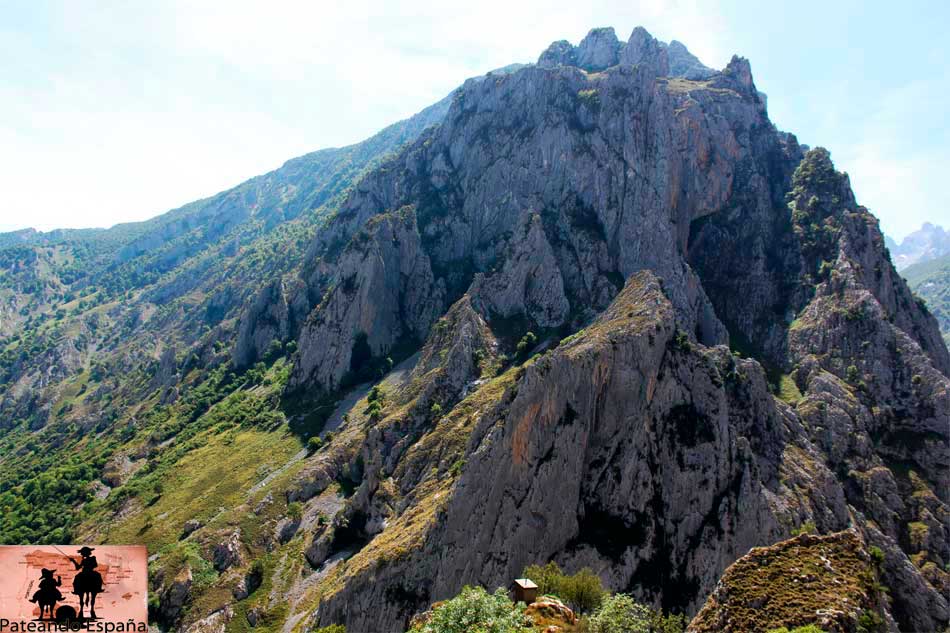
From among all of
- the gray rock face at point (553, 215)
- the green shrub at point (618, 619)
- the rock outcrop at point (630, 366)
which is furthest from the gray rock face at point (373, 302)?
the green shrub at point (618, 619)

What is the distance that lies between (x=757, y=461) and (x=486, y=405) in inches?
1830

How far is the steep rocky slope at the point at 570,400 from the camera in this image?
77625 mm

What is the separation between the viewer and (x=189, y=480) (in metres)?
136

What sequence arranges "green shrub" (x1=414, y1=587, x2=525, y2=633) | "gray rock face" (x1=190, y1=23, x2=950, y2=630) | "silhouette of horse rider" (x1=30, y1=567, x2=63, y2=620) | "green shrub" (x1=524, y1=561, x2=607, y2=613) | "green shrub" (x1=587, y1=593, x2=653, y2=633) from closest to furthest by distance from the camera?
1. "silhouette of horse rider" (x1=30, y1=567, x2=63, y2=620)
2. "green shrub" (x1=414, y1=587, x2=525, y2=633)
3. "green shrub" (x1=587, y1=593, x2=653, y2=633)
4. "green shrub" (x1=524, y1=561, x2=607, y2=613)
5. "gray rock face" (x1=190, y1=23, x2=950, y2=630)

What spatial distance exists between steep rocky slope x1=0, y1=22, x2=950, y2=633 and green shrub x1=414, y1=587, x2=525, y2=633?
16.8 m

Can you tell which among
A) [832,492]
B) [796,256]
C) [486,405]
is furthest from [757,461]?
[796,256]

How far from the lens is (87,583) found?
21797 millimetres

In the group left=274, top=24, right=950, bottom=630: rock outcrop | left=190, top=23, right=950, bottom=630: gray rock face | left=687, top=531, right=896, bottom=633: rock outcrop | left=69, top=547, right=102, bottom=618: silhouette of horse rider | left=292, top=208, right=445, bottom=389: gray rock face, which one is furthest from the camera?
left=292, top=208, right=445, bottom=389: gray rock face

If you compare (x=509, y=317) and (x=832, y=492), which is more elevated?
→ (x=509, y=317)

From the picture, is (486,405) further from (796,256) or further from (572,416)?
(796,256)

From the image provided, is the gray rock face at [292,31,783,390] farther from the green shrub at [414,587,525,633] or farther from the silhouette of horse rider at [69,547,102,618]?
the silhouette of horse rider at [69,547,102,618]

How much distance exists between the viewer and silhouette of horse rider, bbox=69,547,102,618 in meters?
21.6

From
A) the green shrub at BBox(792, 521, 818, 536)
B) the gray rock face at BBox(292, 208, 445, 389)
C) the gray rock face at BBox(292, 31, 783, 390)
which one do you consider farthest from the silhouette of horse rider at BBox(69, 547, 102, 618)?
the gray rock face at BBox(292, 208, 445, 389)

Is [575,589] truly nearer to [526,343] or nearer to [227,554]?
[227,554]
